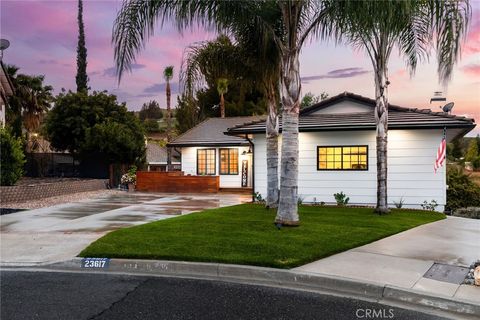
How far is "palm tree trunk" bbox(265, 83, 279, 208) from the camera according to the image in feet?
44.2

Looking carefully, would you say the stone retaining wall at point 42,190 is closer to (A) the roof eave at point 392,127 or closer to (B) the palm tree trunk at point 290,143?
(A) the roof eave at point 392,127

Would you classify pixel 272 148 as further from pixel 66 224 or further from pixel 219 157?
pixel 219 157

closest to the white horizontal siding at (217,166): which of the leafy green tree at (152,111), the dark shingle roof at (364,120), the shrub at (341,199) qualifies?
the dark shingle roof at (364,120)

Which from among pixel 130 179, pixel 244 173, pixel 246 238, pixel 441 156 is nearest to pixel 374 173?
pixel 441 156

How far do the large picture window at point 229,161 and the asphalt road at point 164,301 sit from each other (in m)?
19.5

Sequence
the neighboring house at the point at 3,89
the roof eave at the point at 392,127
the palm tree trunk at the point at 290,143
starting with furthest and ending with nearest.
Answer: the neighboring house at the point at 3,89, the roof eave at the point at 392,127, the palm tree trunk at the point at 290,143

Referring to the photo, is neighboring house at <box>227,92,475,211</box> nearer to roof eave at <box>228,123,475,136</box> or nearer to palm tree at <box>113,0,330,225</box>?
roof eave at <box>228,123,475,136</box>

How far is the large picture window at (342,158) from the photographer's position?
1698cm

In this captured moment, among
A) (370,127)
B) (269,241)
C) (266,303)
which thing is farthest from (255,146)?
(266,303)

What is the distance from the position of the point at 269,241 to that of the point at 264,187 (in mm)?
10106

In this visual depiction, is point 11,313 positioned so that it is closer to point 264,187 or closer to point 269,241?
point 269,241

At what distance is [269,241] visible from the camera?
8.34 m

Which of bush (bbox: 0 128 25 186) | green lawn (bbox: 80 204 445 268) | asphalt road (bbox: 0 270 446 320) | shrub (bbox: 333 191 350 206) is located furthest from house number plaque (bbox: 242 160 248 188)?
asphalt road (bbox: 0 270 446 320)

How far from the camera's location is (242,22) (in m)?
10.7
